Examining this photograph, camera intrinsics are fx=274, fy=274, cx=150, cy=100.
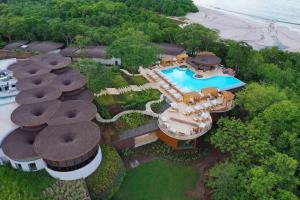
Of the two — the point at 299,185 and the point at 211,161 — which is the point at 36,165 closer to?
the point at 211,161

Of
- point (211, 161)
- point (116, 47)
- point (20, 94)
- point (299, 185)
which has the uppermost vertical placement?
point (116, 47)

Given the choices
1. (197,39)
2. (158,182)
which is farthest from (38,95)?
(197,39)

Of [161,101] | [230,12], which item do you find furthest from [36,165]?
[230,12]

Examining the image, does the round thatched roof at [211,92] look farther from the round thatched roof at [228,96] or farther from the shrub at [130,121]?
the shrub at [130,121]

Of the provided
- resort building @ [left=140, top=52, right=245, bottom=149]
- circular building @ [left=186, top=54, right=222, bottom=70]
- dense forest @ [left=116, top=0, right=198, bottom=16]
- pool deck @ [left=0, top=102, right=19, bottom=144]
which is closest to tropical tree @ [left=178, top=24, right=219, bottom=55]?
resort building @ [left=140, top=52, right=245, bottom=149]

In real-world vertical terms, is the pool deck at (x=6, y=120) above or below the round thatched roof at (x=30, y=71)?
below

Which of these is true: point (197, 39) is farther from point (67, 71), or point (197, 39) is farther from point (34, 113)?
point (34, 113)

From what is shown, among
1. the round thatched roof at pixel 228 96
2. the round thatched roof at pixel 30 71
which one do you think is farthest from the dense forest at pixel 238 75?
the round thatched roof at pixel 30 71
